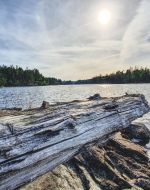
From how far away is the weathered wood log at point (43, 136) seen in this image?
158 inches

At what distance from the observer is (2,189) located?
392cm

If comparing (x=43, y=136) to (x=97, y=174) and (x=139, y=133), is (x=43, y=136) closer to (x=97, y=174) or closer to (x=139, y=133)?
(x=97, y=174)

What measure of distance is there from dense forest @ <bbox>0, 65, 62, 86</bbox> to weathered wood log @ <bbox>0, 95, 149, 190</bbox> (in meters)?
149

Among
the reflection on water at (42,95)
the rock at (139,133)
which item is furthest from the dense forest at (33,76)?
the rock at (139,133)

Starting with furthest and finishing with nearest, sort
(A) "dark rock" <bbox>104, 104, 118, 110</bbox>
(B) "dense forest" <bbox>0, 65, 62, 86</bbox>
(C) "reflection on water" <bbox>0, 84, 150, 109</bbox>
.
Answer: (B) "dense forest" <bbox>0, 65, 62, 86</bbox> → (C) "reflection on water" <bbox>0, 84, 150, 109</bbox> → (A) "dark rock" <bbox>104, 104, 118, 110</bbox>

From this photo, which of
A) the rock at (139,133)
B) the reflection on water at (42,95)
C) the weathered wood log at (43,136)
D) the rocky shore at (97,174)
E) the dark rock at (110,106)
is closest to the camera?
the weathered wood log at (43,136)

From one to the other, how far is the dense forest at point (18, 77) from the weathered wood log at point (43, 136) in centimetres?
14891

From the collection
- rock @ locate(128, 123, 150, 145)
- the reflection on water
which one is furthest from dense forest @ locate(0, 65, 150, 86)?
rock @ locate(128, 123, 150, 145)

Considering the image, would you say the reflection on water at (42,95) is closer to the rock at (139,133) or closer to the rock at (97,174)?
the rock at (97,174)

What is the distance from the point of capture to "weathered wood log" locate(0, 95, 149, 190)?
400 centimetres

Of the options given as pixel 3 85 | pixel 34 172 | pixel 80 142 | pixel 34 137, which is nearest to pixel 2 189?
pixel 34 172

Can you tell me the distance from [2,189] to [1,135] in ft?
2.57

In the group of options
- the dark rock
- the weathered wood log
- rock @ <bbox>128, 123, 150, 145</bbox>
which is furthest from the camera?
rock @ <bbox>128, 123, 150, 145</bbox>

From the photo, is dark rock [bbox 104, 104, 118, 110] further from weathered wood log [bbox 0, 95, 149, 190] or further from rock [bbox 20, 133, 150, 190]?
rock [bbox 20, 133, 150, 190]
